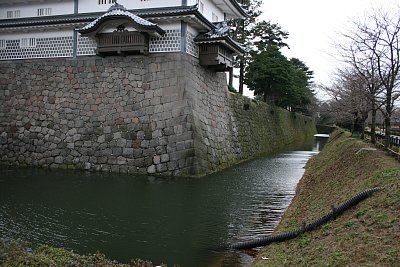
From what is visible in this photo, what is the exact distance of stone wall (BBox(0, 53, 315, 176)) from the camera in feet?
44.7

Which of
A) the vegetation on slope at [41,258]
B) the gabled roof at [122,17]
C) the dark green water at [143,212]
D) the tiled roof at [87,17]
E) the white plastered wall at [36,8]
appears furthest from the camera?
the white plastered wall at [36,8]

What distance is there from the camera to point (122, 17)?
13.2 m

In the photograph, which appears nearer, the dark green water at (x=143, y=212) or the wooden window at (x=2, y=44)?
the dark green water at (x=143, y=212)

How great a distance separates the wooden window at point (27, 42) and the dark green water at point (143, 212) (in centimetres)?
574

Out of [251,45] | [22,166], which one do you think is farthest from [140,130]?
[251,45]

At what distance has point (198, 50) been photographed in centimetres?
1502

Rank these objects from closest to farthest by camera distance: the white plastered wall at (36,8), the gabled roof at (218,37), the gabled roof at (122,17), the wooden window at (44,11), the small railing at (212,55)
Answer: the gabled roof at (122,17), the gabled roof at (218,37), the small railing at (212,55), the white plastered wall at (36,8), the wooden window at (44,11)

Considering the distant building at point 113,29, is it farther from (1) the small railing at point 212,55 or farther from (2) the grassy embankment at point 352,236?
(2) the grassy embankment at point 352,236

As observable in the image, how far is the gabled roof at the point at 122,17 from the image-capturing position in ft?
42.7

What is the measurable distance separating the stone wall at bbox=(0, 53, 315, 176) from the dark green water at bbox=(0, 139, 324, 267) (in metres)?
1.04

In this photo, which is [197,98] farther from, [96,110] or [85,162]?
[85,162]

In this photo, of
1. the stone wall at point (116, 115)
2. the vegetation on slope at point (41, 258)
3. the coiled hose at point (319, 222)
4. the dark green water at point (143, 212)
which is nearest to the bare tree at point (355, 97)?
the dark green water at point (143, 212)

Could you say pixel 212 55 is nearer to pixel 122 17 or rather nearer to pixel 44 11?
pixel 122 17

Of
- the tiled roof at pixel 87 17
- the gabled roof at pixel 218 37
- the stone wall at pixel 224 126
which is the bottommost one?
the stone wall at pixel 224 126
